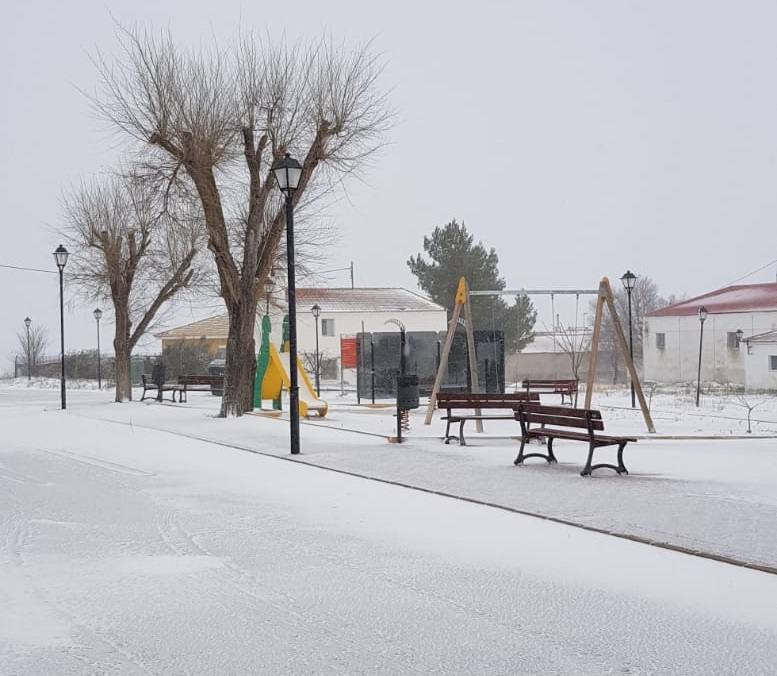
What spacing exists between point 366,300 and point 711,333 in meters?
25.8

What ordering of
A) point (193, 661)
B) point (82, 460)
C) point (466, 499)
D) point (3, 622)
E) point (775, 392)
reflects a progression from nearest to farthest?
point (193, 661), point (3, 622), point (466, 499), point (82, 460), point (775, 392)

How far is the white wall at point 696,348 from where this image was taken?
44344 mm

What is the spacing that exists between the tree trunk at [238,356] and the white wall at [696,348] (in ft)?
87.1

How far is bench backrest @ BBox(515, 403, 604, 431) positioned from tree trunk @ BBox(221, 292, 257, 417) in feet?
37.3

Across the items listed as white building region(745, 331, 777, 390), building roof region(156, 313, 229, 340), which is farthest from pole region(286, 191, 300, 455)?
building roof region(156, 313, 229, 340)

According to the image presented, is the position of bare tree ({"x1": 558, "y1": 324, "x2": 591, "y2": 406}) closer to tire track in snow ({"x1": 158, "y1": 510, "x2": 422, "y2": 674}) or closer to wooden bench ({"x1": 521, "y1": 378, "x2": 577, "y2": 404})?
wooden bench ({"x1": 521, "y1": 378, "x2": 577, "y2": 404})

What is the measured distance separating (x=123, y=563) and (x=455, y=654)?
3.28m

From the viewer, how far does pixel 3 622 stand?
604cm

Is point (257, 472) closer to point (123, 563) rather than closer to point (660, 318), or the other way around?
point (123, 563)

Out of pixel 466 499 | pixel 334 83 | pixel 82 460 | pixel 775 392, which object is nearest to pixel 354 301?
pixel 775 392

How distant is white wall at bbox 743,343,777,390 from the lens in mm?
39625

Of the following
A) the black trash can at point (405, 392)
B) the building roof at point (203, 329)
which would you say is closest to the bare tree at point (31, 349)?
the building roof at point (203, 329)

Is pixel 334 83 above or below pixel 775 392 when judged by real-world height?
above

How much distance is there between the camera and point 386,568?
746cm
